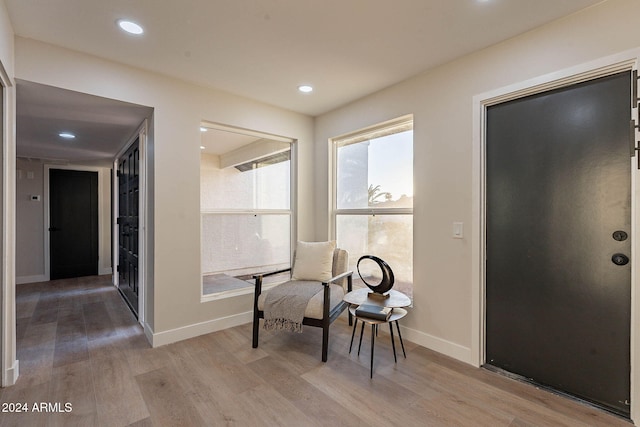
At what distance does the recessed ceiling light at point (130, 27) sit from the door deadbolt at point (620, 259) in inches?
130

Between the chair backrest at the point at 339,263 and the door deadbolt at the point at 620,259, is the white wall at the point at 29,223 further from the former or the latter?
the door deadbolt at the point at 620,259

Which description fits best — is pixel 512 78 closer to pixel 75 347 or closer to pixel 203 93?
pixel 203 93

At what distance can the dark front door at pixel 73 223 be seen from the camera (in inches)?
213

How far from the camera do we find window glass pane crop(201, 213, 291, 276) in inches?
126

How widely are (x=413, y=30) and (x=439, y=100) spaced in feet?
2.36

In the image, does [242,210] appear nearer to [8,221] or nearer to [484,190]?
[8,221]

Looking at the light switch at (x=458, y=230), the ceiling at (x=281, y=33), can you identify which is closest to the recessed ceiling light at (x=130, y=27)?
the ceiling at (x=281, y=33)

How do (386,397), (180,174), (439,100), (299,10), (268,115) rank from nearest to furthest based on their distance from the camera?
1. (299,10)
2. (386,397)
3. (439,100)
4. (180,174)
5. (268,115)

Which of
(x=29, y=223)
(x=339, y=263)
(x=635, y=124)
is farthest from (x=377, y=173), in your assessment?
(x=29, y=223)

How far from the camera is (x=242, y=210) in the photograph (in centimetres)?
345

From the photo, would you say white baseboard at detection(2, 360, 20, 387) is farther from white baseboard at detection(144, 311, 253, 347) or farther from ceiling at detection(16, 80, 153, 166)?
ceiling at detection(16, 80, 153, 166)

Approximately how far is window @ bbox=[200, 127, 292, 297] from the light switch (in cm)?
201

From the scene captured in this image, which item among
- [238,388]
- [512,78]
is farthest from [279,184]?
[512,78]

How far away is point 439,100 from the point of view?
8.48ft
